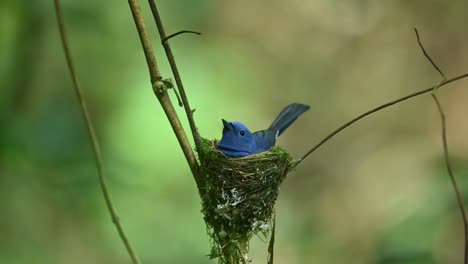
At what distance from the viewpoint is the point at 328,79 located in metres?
7.91

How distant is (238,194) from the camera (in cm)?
298

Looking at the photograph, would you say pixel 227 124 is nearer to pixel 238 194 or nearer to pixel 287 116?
pixel 238 194

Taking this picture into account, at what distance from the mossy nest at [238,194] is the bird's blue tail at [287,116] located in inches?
24.6

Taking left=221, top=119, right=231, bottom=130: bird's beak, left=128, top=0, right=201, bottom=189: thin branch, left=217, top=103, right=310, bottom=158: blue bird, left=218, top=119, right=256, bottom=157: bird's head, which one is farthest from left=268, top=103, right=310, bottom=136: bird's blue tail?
left=128, top=0, right=201, bottom=189: thin branch

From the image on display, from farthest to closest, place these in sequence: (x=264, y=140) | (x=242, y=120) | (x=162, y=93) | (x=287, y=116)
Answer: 1. (x=242, y=120)
2. (x=287, y=116)
3. (x=264, y=140)
4. (x=162, y=93)

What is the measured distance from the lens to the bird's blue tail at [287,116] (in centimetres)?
404

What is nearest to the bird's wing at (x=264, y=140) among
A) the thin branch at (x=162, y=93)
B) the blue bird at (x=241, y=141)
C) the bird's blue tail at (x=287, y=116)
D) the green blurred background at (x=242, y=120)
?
the blue bird at (x=241, y=141)

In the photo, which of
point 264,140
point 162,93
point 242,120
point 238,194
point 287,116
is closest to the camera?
point 162,93

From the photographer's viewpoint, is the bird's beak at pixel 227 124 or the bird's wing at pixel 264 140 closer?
the bird's beak at pixel 227 124

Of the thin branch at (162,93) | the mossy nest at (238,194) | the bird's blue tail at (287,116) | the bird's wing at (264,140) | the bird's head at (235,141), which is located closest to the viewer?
the thin branch at (162,93)

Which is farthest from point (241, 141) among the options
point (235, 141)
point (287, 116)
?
point (287, 116)

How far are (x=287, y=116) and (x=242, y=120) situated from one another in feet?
10.4

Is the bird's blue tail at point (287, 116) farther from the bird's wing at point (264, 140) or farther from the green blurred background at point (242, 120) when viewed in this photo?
the green blurred background at point (242, 120)

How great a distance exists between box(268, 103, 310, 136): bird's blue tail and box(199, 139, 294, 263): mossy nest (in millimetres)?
624
